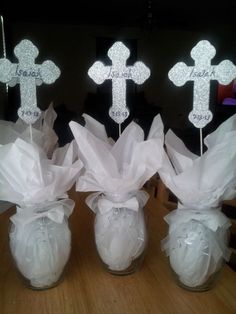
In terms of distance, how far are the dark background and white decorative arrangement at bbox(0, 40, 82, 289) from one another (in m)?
1.50

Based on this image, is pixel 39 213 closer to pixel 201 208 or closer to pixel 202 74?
pixel 201 208

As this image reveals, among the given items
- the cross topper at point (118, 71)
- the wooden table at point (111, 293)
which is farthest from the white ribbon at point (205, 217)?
the cross topper at point (118, 71)

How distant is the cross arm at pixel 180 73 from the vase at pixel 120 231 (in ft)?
0.84

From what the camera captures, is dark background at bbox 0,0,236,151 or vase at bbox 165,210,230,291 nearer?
vase at bbox 165,210,230,291

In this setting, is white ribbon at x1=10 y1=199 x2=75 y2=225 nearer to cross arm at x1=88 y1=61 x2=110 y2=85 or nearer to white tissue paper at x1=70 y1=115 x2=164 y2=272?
white tissue paper at x1=70 y1=115 x2=164 y2=272

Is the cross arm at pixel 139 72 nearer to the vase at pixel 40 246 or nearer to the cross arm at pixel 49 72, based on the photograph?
the cross arm at pixel 49 72

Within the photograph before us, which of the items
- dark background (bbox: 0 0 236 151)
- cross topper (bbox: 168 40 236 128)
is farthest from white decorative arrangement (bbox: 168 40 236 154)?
dark background (bbox: 0 0 236 151)

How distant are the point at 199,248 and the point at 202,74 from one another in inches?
13.7

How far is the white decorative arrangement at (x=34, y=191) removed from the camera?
578 millimetres

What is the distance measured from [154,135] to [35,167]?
25 centimetres

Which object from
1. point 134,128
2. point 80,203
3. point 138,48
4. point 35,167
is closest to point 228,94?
point 138,48

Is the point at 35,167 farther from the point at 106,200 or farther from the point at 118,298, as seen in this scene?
the point at 118,298

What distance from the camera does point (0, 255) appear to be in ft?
2.43

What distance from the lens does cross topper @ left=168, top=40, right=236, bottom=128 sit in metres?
0.62
